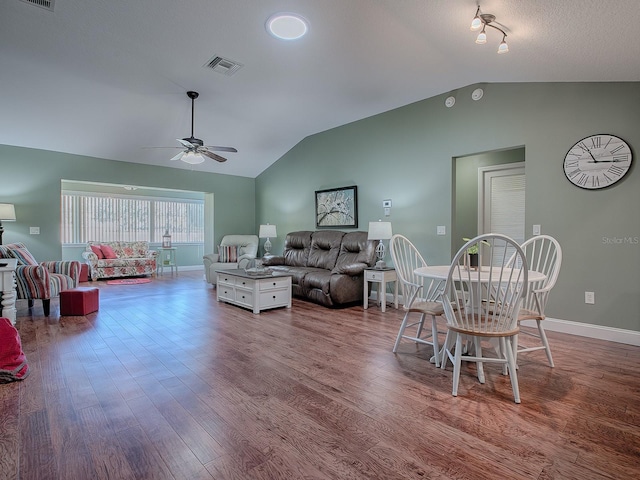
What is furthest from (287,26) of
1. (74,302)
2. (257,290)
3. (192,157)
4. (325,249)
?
(74,302)

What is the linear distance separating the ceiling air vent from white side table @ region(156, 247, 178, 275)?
18.4 ft

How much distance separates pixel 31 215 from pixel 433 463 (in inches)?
281

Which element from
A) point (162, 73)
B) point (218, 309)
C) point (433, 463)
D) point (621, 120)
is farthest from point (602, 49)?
point (218, 309)

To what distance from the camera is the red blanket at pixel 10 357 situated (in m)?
2.30

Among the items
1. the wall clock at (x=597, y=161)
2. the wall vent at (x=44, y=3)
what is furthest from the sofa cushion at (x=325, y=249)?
the wall vent at (x=44, y=3)

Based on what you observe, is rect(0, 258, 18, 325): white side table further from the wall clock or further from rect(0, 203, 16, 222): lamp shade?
the wall clock

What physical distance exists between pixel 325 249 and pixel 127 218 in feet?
18.4

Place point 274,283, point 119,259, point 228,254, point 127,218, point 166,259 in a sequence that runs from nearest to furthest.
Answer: point 274,283 → point 228,254 → point 119,259 → point 127,218 → point 166,259

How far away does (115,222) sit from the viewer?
27.3ft

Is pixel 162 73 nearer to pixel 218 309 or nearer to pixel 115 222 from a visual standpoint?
pixel 218 309

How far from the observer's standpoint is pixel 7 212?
5.29 metres

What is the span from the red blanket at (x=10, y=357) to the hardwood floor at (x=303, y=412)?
0.24ft

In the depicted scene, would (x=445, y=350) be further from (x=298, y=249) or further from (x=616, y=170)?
(x=298, y=249)

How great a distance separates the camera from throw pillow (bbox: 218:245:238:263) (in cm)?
672
